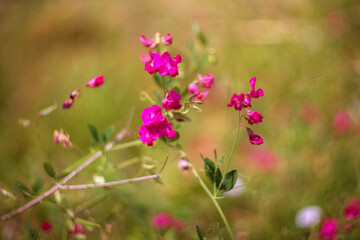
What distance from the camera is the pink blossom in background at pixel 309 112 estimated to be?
1.50m

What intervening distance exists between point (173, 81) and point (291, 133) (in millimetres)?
721

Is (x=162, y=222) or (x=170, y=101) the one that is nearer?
(x=170, y=101)

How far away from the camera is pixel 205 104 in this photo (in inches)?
80.0

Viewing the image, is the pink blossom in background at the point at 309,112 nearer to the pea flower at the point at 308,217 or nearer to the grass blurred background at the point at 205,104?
the grass blurred background at the point at 205,104

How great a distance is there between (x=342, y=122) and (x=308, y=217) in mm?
451

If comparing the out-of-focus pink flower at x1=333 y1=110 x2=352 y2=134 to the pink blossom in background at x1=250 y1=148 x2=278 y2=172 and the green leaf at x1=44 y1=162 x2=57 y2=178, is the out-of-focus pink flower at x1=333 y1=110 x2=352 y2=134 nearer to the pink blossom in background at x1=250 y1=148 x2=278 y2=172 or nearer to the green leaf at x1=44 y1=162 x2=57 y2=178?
the pink blossom in background at x1=250 y1=148 x2=278 y2=172

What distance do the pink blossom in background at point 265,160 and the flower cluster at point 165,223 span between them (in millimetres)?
458

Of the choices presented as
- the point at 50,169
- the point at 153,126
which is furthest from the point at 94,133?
the point at 153,126

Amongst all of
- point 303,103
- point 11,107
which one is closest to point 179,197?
point 303,103

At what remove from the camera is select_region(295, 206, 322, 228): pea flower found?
1.14 metres

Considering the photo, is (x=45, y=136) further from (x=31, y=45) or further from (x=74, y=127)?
(x=31, y=45)

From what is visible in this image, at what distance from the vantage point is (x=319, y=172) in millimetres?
1451

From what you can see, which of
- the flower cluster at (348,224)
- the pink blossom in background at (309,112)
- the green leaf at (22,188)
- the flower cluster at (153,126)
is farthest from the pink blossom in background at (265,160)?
the green leaf at (22,188)

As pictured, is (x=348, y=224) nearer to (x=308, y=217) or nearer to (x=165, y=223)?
(x=308, y=217)
